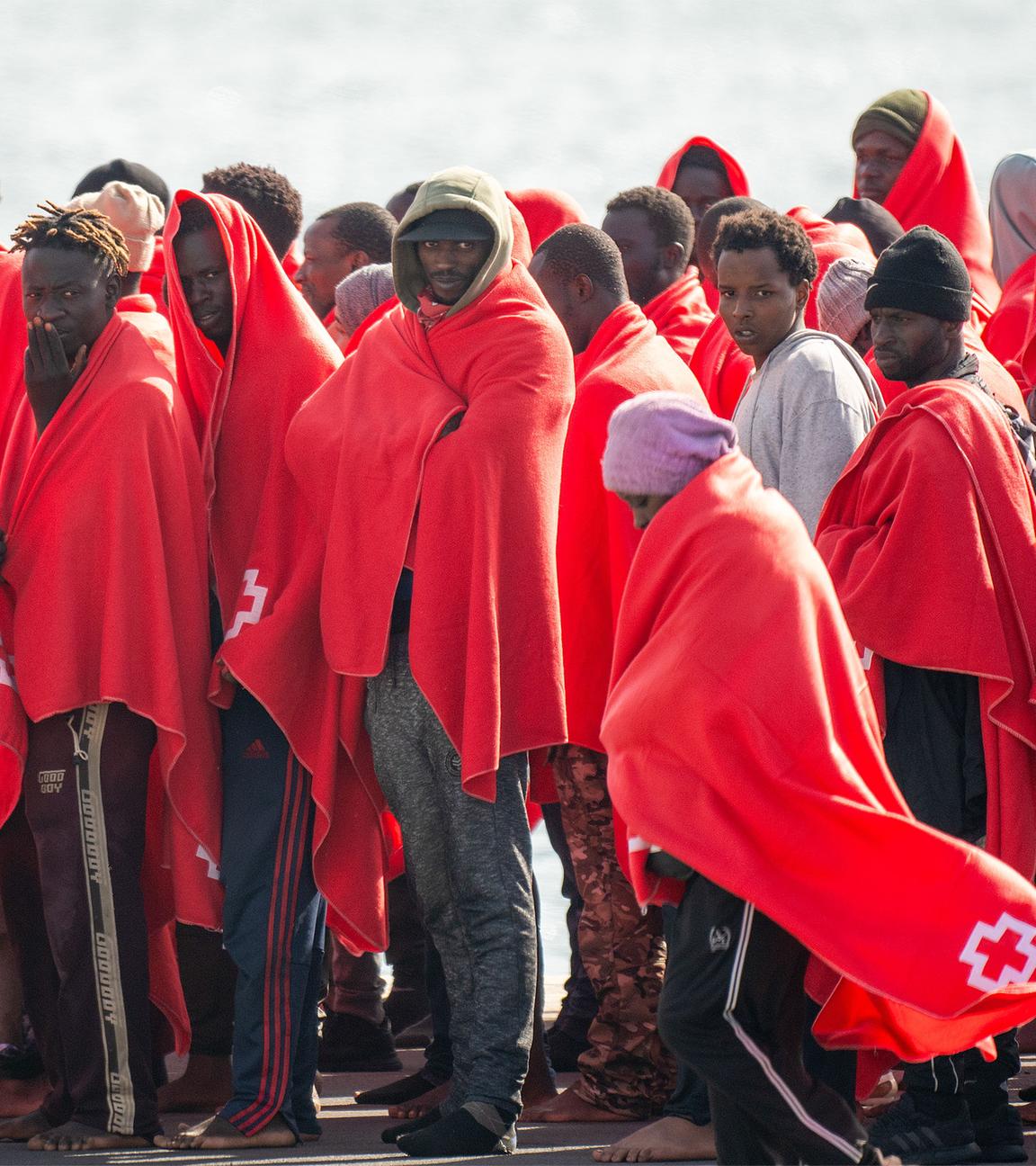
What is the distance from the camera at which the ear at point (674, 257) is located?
7672 millimetres

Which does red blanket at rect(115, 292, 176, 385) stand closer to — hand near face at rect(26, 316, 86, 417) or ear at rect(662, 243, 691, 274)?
hand near face at rect(26, 316, 86, 417)

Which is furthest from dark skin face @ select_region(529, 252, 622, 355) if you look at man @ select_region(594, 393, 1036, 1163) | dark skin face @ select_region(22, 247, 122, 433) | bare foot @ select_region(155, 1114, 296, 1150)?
bare foot @ select_region(155, 1114, 296, 1150)

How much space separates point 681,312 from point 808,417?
172cm

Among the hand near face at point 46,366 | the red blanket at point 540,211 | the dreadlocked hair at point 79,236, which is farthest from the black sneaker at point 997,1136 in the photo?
the red blanket at point 540,211

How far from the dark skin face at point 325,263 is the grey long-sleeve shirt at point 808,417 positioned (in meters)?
2.39

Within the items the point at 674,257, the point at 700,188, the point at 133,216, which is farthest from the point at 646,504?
the point at 700,188

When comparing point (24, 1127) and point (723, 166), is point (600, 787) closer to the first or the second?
point (24, 1127)

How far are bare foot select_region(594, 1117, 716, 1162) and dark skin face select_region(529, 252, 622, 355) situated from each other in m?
2.23

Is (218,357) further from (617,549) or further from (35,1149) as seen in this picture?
(35,1149)

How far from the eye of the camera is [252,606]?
5.94 metres

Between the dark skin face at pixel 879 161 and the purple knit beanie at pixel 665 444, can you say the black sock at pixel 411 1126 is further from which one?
the dark skin face at pixel 879 161

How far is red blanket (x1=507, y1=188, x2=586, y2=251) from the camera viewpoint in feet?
25.9

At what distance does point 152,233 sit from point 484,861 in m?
2.64

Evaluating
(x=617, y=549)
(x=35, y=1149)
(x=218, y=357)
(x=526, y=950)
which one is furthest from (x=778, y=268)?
(x=35, y=1149)
